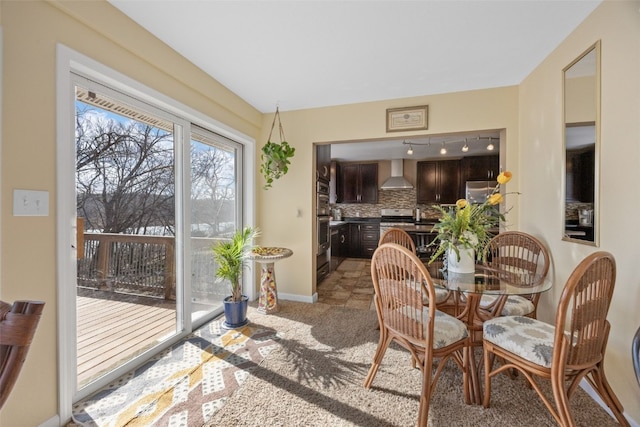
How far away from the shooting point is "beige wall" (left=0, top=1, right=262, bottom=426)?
4.08ft

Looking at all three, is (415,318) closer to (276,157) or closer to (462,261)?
(462,261)

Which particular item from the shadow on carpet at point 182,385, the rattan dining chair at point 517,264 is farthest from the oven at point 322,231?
the rattan dining chair at point 517,264

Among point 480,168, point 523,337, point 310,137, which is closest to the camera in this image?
point 523,337

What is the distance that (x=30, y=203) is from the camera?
1.32 metres

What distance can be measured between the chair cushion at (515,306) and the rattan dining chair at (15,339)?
2.47 meters

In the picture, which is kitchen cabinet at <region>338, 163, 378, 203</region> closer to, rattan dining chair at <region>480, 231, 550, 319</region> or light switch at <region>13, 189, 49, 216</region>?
rattan dining chair at <region>480, 231, 550, 319</region>

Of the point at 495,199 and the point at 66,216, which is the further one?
the point at 495,199

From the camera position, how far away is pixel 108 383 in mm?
1765

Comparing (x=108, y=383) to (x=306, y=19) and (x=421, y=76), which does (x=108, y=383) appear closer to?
(x=306, y=19)

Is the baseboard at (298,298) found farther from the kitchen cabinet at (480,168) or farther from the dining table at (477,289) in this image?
the kitchen cabinet at (480,168)

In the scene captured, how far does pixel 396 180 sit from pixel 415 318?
5.06 m

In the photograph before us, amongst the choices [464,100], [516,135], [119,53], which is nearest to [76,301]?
[119,53]

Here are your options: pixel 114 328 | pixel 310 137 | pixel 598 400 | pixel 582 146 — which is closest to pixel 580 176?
pixel 582 146

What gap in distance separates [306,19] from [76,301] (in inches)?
92.4
